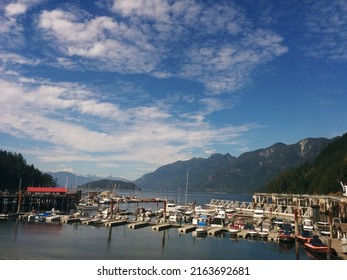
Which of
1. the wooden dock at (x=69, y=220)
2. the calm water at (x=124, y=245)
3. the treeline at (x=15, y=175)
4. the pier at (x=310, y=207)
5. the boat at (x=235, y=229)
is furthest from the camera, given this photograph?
the treeline at (x=15, y=175)

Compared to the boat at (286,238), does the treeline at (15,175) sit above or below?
above

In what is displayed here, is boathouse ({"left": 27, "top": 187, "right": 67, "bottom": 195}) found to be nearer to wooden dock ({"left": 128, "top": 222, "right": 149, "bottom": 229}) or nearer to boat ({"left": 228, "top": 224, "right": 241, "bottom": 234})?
wooden dock ({"left": 128, "top": 222, "right": 149, "bottom": 229})

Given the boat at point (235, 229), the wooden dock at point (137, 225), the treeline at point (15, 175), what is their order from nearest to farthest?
the boat at point (235, 229) < the wooden dock at point (137, 225) < the treeline at point (15, 175)

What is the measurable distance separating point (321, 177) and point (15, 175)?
143788 millimetres

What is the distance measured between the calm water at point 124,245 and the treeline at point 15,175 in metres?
89.5

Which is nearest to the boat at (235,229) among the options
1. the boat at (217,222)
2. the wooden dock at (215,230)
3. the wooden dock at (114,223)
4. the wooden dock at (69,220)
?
the wooden dock at (215,230)

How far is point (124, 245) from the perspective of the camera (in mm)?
55906

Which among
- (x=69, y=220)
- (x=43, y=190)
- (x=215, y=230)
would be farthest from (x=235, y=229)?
(x=43, y=190)

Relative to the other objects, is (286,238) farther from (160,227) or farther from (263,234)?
(160,227)

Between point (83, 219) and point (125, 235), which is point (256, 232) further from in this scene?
point (83, 219)

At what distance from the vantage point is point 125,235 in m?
66.5

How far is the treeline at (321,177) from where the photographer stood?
408ft

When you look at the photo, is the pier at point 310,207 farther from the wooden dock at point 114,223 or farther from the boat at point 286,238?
the wooden dock at point 114,223
